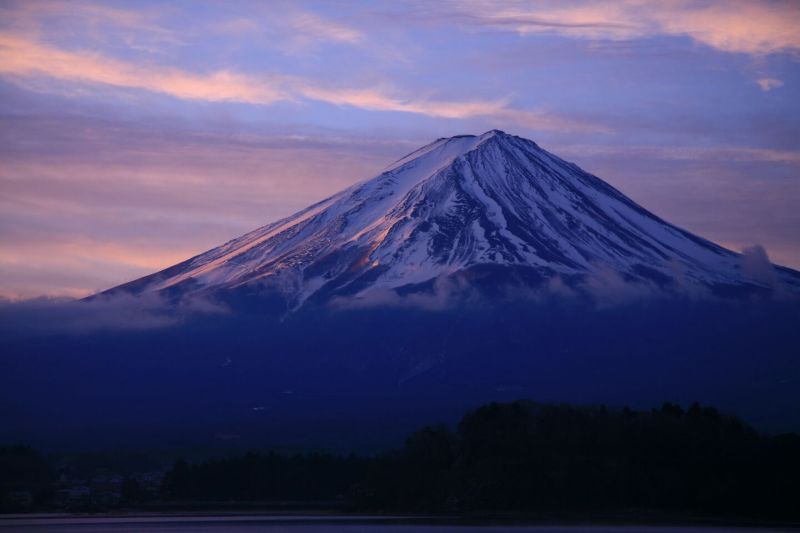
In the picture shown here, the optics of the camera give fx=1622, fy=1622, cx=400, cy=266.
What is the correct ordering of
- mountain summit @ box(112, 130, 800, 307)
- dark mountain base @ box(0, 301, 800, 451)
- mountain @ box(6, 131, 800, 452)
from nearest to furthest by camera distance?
dark mountain base @ box(0, 301, 800, 451), mountain @ box(6, 131, 800, 452), mountain summit @ box(112, 130, 800, 307)

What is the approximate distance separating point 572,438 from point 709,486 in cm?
562

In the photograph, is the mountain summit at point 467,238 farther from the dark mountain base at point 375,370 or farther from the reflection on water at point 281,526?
the reflection on water at point 281,526

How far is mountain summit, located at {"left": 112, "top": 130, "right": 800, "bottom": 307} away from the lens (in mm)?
125812

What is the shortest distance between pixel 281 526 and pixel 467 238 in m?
76.0

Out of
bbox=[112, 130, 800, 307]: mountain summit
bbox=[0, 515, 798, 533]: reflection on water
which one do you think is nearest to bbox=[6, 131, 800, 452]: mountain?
bbox=[112, 130, 800, 307]: mountain summit

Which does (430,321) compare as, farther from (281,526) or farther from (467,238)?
(281,526)

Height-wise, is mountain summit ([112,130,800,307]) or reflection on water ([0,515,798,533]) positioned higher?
mountain summit ([112,130,800,307])

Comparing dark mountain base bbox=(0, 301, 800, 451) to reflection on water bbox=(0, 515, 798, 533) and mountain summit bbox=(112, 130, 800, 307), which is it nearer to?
mountain summit bbox=(112, 130, 800, 307)

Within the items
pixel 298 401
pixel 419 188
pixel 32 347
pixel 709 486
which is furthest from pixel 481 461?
pixel 32 347

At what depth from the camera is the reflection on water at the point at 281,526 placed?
5134cm

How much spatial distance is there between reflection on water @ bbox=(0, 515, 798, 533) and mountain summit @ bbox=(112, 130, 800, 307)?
206 feet

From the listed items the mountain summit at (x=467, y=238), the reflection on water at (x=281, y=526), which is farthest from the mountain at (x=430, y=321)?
the reflection on water at (x=281, y=526)

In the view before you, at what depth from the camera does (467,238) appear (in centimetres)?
12875

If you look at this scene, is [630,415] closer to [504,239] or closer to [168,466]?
[168,466]
